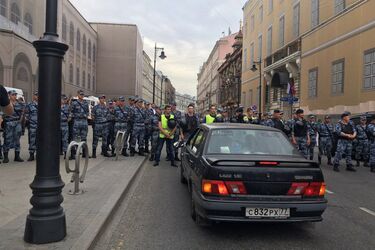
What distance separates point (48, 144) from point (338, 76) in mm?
20583

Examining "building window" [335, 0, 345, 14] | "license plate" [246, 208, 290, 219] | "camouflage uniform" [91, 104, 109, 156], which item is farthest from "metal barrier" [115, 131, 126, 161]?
"building window" [335, 0, 345, 14]

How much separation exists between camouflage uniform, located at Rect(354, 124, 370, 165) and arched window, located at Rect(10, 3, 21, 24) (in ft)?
103

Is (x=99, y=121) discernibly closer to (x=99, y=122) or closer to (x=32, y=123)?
(x=99, y=122)

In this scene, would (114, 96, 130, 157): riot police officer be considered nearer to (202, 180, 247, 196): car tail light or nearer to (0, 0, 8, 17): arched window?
Answer: (202, 180, 247, 196): car tail light

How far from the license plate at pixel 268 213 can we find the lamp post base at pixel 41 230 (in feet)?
7.49

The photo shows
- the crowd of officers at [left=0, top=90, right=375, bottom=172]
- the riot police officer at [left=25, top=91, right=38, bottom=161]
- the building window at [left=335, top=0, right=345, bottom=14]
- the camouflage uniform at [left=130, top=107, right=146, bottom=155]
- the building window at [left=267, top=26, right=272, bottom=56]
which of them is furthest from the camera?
the building window at [left=267, top=26, right=272, bottom=56]

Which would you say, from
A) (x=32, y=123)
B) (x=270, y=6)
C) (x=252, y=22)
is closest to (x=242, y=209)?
(x=32, y=123)

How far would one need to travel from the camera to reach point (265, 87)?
39.2m

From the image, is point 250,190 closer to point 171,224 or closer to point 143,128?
point 171,224

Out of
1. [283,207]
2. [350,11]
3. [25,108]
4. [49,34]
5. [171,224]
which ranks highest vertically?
[350,11]

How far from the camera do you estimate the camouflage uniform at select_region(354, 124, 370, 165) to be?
13172 millimetres

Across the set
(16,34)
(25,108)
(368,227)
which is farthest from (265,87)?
(368,227)

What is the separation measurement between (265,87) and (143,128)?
27.8 m

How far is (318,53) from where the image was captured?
82.1 ft
